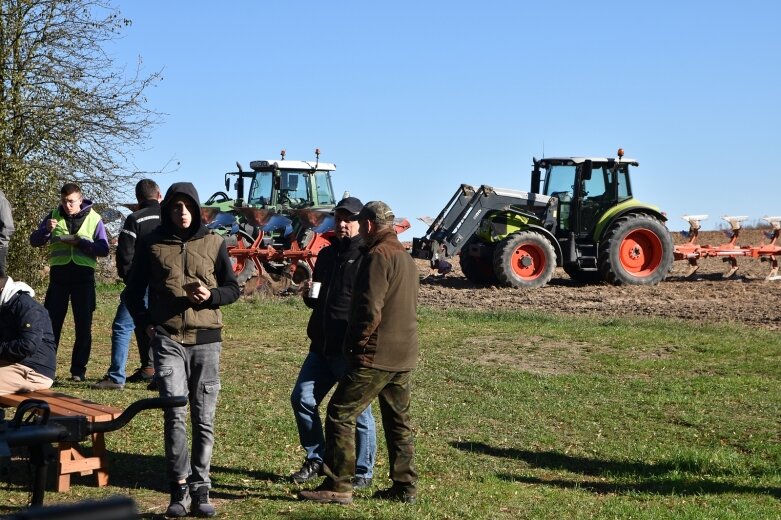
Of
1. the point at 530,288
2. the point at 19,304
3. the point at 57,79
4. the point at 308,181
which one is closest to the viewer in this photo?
the point at 19,304

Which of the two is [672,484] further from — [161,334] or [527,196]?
→ [527,196]

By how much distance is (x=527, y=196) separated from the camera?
23594mm

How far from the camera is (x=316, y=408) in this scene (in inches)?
278

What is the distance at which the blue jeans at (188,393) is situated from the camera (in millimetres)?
6090

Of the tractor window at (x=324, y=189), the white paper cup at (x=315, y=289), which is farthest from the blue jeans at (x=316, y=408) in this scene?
the tractor window at (x=324, y=189)

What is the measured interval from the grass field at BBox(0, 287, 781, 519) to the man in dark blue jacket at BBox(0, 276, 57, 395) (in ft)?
1.95

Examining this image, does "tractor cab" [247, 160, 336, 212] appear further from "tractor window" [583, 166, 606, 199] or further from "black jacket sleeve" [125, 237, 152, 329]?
"black jacket sleeve" [125, 237, 152, 329]

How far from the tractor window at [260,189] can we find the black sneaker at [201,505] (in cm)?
1875

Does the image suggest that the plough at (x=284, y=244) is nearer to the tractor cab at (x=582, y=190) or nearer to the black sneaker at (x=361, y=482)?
the tractor cab at (x=582, y=190)

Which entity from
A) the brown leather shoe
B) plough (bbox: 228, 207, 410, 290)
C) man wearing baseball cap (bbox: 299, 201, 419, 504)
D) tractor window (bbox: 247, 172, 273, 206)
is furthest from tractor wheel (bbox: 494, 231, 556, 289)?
the brown leather shoe

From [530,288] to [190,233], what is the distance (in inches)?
658

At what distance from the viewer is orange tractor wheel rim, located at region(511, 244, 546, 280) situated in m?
22.7

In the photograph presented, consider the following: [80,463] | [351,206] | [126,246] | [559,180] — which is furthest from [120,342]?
[559,180]

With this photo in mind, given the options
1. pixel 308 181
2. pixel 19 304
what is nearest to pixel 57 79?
pixel 308 181
